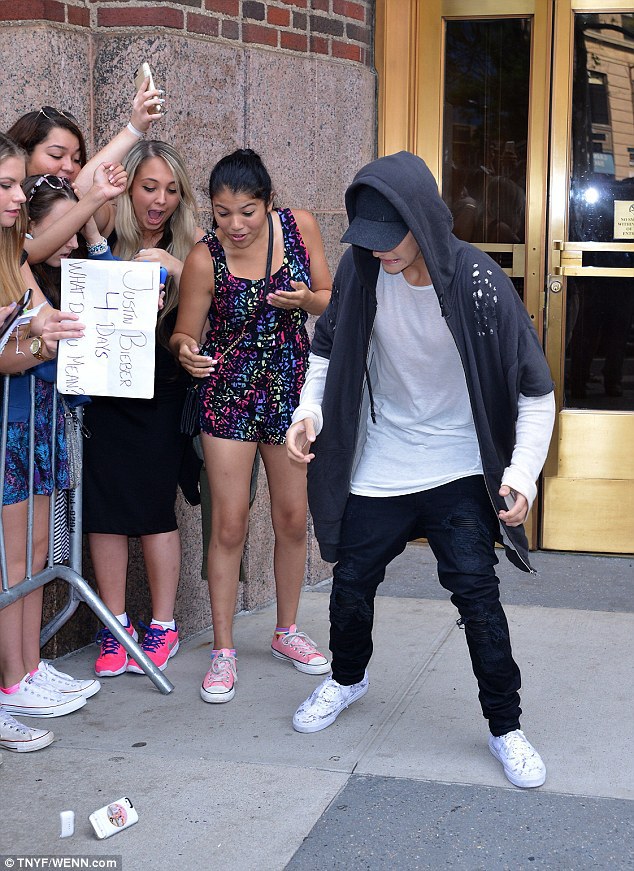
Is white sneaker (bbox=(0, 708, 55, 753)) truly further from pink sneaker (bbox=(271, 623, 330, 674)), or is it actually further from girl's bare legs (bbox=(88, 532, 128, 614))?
pink sneaker (bbox=(271, 623, 330, 674))

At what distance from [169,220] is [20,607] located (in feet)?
4.76

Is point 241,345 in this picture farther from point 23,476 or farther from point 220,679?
point 220,679

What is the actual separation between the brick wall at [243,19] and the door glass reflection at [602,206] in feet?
3.46

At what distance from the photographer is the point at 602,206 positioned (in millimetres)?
5547

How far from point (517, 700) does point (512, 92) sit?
3233 millimetres

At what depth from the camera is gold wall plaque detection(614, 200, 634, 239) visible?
18.1 feet

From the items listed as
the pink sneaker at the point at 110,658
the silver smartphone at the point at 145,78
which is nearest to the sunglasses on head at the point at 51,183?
the silver smartphone at the point at 145,78

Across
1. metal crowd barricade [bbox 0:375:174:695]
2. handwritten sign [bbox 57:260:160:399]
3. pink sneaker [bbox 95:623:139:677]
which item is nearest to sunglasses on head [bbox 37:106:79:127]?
handwritten sign [bbox 57:260:160:399]

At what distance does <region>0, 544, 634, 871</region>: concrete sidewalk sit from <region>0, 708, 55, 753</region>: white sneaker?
0.11 feet

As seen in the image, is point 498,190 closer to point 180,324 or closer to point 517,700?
point 180,324

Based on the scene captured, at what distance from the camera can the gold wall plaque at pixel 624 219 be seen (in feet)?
18.1

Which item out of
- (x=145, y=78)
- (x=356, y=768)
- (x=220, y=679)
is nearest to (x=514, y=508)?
(x=356, y=768)

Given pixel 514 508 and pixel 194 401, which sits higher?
pixel 194 401

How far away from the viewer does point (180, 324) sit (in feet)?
13.2
